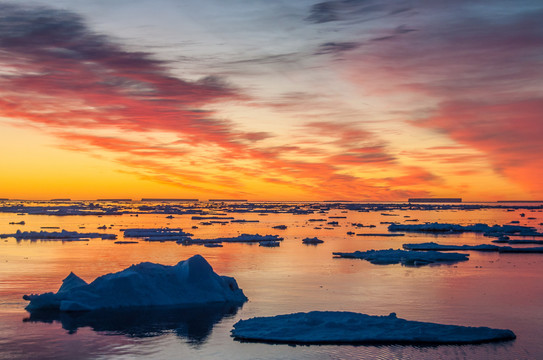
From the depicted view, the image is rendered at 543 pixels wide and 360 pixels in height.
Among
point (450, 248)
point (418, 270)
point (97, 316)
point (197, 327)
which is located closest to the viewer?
point (197, 327)

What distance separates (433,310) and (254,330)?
751cm

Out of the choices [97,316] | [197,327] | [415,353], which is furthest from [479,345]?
[97,316]

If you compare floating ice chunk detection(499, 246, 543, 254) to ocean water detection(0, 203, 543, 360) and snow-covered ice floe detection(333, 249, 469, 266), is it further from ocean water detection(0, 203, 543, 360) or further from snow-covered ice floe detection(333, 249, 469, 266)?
snow-covered ice floe detection(333, 249, 469, 266)

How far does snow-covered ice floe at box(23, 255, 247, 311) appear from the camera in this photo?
20.9 m

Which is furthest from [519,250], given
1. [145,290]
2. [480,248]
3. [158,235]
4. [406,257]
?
[145,290]

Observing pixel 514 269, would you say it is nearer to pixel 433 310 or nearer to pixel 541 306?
pixel 541 306

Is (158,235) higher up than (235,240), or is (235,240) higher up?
(158,235)

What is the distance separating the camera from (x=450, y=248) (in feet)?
142

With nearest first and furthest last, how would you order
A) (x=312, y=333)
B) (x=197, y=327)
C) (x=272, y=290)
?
(x=312, y=333), (x=197, y=327), (x=272, y=290)

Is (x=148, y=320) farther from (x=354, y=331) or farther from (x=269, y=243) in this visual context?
(x=269, y=243)

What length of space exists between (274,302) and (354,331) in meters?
5.88

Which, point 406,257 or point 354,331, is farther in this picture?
point 406,257

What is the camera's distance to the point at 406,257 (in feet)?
120

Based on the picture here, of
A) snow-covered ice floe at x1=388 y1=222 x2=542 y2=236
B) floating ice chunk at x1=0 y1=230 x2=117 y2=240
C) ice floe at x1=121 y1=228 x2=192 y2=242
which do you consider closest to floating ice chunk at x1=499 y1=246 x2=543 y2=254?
snow-covered ice floe at x1=388 y1=222 x2=542 y2=236
